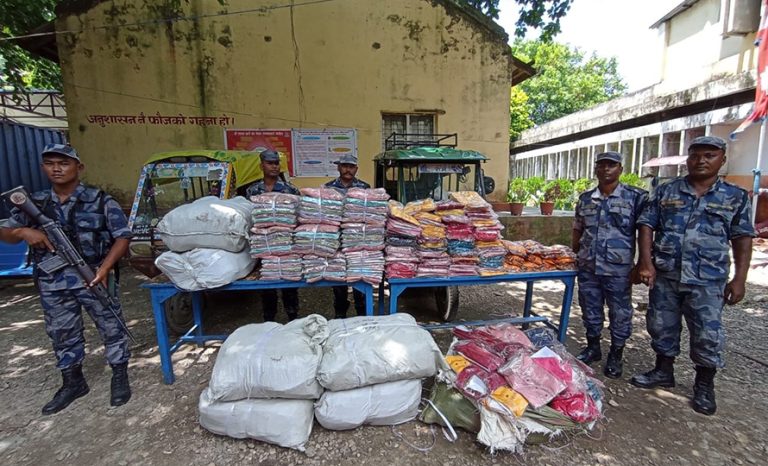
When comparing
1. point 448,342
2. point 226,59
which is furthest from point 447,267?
point 226,59

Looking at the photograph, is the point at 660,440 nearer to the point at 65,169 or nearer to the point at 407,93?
the point at 65,169

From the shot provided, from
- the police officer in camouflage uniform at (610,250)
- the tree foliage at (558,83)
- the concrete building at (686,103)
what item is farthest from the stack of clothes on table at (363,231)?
the tree foliage at (558,83)

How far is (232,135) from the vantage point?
7996 mm

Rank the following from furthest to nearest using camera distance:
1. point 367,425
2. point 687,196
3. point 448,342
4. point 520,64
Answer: point 520,64 → point 448,342 → point 687,196 → point 367,425

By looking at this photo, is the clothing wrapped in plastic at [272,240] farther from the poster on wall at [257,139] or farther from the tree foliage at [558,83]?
the tree foliage at [558,83]

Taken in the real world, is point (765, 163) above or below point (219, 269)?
above

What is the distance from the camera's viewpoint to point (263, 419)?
234 centimetres

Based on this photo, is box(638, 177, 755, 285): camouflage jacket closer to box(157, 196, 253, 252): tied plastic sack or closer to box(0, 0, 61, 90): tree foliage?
box(157, 196, 253, 252): tied plastic sack

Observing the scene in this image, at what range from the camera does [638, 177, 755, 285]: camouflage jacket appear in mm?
2619

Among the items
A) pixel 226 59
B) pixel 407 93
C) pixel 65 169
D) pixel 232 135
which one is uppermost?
pixel 226 59

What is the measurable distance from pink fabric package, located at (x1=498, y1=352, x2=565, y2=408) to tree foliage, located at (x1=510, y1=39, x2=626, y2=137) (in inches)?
1188

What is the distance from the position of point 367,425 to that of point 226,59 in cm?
797

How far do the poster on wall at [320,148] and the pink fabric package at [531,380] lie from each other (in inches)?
259

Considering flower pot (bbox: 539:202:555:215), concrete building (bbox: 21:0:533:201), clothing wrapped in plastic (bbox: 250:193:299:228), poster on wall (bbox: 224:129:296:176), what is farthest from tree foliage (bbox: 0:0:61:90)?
flower pot (bbox: 539:202:555:215)
